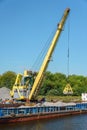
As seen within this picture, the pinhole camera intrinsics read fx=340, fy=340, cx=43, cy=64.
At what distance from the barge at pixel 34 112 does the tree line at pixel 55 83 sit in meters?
37.9

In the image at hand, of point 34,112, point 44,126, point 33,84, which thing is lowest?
point 44,126

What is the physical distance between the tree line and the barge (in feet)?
124

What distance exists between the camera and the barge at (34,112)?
96.1ft

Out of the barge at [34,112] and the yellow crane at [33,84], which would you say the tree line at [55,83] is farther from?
the barge at [34,112]

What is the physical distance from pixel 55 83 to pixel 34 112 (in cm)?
5299

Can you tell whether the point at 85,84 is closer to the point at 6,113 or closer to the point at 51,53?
the point at 51,53

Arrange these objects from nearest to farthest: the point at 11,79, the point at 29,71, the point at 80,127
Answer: the point at 80,127
the point at 29,71
the point at 11,79

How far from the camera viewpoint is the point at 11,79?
90375 mm

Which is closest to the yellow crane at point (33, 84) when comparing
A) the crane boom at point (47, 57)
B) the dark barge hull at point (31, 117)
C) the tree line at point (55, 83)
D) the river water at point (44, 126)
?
the crane boom at point (47, 57)

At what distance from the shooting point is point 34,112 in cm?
3328

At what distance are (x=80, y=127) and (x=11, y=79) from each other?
6265 centimetres

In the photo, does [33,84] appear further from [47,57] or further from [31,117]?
[31,117]

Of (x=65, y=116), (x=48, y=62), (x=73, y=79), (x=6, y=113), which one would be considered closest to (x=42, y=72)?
(x=48, y=62)

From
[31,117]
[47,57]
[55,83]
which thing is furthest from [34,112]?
[55,83]
